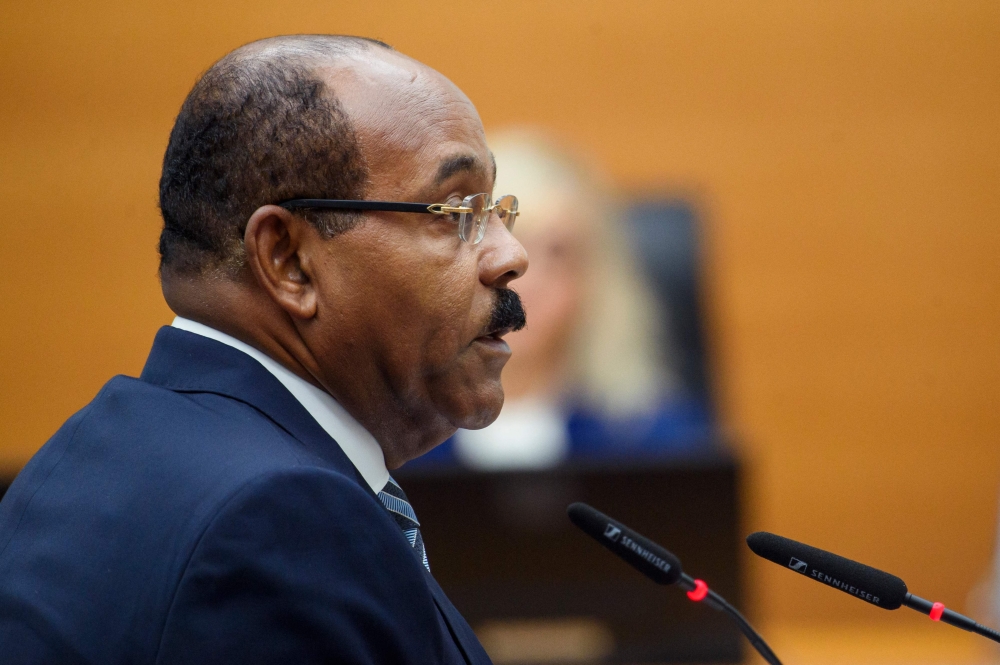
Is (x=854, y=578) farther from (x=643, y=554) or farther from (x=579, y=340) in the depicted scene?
(x=579, y=340)

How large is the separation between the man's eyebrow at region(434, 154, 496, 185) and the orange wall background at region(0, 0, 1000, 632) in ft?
9.16

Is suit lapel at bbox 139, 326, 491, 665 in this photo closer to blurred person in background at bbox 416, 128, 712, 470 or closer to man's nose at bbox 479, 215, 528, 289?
man's nose at bbox 479, 215, 528, 289

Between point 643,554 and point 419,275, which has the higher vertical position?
point 419,275

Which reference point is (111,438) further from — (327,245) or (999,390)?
(999,390)

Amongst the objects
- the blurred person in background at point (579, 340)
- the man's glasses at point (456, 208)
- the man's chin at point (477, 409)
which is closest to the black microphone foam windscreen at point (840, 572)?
the man's chin at point (477, 409)

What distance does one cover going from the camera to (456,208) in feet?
3.64

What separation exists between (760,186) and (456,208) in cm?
301

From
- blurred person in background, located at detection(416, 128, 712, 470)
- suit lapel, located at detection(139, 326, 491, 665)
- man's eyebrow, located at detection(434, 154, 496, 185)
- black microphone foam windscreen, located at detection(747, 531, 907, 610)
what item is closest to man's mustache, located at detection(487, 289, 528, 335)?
man's eyebrow, located at detection(434, 154, 496, 185)

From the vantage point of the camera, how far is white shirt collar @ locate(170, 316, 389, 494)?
1.05 metres

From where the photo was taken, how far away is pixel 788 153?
3891 millimetres

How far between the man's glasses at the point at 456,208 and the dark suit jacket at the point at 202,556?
0.23 meters

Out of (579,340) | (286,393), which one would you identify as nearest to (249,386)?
(286,393)

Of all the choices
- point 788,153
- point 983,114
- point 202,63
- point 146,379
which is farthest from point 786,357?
point 146,379

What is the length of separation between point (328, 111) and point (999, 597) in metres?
2.48
